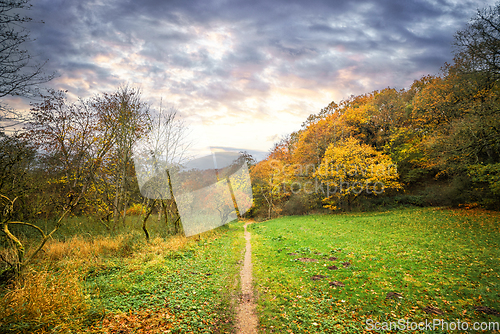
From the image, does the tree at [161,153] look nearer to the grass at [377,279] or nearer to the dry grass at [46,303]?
the dry grass at [46,303]

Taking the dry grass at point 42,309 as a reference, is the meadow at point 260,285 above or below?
below

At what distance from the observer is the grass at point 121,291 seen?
366 cm

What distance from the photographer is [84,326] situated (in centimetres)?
375

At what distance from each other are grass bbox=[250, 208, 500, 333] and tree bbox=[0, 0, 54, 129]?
9.08m

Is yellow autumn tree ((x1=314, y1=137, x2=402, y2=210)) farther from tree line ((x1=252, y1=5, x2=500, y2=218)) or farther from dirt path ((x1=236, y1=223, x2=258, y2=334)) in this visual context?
dirt path ((x1=236, y1=223, x2=258, y2=334))

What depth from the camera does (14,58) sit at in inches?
222

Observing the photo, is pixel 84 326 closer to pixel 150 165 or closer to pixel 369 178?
pixel 150 165

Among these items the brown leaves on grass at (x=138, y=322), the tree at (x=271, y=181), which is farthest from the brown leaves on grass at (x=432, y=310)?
the tree at (x=271, y=181)

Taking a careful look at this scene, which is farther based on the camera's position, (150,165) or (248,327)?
(150,165)

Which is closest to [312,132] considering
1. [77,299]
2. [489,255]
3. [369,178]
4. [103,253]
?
[369,178]

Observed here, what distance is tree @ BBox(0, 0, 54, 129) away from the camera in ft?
17.5

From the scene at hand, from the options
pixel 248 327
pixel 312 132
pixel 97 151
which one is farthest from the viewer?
pixel 312 132

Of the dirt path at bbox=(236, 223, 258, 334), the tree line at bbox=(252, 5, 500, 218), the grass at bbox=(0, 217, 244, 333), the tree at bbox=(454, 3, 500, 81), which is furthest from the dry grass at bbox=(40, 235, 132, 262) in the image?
the tree at bbox=(454, 3, 500, 81)

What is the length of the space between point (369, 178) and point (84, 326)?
23.9 metres
